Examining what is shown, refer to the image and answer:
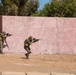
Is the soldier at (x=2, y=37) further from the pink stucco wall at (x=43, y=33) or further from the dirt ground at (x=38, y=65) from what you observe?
the dirt ground at (x=38, y=65)

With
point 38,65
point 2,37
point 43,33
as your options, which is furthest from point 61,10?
point 38,65

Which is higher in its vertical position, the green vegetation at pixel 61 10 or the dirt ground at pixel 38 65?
the green vegetation at pixel 61 10

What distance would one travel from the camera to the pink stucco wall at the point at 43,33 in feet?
69.7

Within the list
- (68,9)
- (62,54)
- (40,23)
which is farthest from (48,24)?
(68,9)

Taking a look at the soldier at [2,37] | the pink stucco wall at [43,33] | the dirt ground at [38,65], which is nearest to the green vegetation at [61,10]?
the pink stucco wall at [43,33]

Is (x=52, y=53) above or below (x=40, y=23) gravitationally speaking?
below

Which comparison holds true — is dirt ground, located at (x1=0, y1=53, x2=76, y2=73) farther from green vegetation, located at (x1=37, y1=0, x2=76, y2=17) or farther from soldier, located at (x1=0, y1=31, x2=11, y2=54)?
green vegetation, located at (x1=37, y1=0, x2=76, y2=17)

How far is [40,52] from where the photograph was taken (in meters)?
21.5

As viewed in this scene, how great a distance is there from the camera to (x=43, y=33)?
21.5 m

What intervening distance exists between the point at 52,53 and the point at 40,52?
653mm

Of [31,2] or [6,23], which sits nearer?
[6,23]

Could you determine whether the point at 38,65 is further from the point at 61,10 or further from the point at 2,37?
the point at 61,10

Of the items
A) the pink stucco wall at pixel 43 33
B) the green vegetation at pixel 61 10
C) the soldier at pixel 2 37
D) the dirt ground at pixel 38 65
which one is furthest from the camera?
the green vegetation at pixel 61 10

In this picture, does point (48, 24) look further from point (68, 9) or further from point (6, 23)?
point (68, 9)
